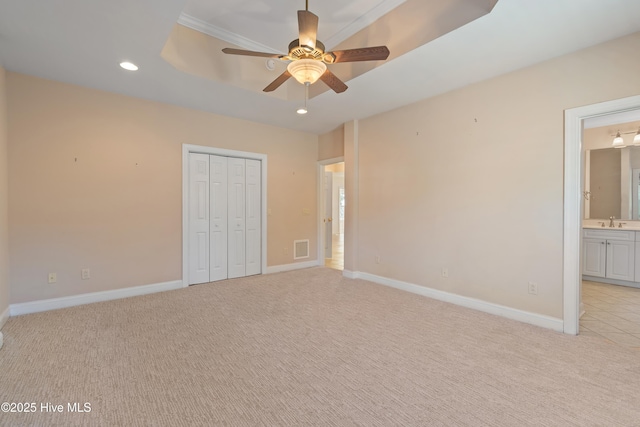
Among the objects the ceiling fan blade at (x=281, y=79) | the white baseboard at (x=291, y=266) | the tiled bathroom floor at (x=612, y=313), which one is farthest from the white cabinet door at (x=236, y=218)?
the tiled bathroom floor at (x=612, y=313)

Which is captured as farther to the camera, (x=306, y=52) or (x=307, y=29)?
(x=306, y=52)

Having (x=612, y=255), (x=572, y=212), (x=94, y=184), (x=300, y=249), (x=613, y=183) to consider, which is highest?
(x=613, y=183)

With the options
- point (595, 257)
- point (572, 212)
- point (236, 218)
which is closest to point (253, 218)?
point (236, 218)

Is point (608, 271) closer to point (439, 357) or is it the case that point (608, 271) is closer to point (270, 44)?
point (439, 357)

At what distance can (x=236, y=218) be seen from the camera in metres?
5.09

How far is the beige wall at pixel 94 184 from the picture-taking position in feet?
11.0

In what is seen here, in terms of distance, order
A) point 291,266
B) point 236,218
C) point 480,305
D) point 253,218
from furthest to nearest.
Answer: point 291,266 → point 253,218 → point 236,218 → point 480,305

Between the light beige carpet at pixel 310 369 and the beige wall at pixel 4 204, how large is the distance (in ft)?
1.21

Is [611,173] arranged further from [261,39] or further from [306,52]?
[261,39]

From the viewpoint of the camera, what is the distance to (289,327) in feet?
9.80

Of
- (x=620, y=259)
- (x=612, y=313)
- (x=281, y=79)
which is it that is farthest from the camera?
(x=620, y=259)

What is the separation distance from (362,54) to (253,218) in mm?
3678

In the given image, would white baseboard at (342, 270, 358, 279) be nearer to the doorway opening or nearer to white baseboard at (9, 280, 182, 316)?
the doorway opening

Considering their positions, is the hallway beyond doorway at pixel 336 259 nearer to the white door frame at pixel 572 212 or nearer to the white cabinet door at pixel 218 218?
the white cabinet door at pixel 218 218
